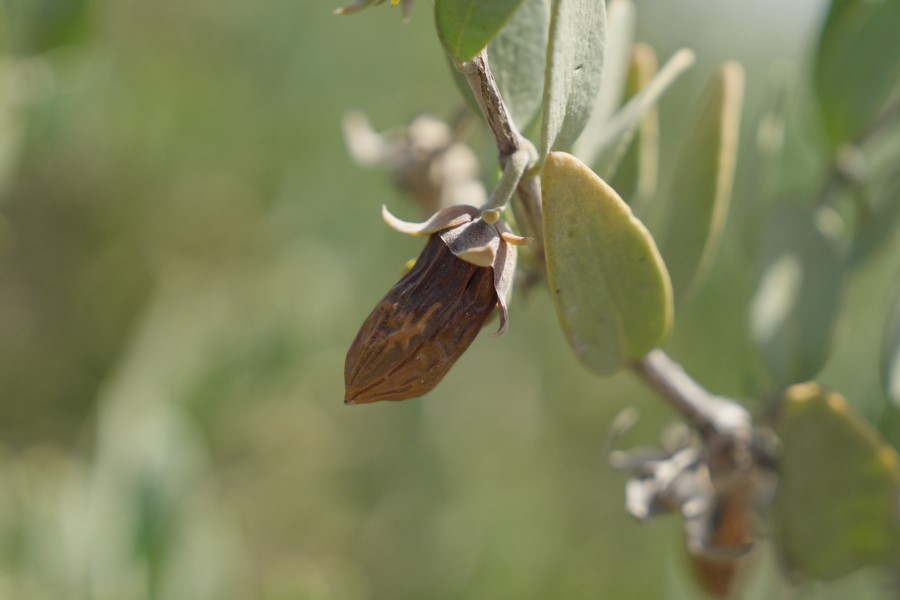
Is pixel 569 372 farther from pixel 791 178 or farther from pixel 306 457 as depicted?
pixel 791 178

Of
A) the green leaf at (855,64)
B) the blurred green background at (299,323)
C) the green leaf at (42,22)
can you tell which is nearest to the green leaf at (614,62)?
the green leaf at (855,64)

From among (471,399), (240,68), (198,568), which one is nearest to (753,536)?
(198,568)

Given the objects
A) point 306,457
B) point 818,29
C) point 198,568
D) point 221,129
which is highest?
point 818,29

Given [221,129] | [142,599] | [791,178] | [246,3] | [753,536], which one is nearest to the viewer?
[753,536]

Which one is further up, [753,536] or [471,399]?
[753,536]

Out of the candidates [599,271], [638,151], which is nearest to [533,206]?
[599,271]

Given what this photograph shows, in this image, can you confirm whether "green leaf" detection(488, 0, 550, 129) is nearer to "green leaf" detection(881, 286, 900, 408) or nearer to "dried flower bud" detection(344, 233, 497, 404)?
"dried flower bud" detection(344, 233, 497, 404)
